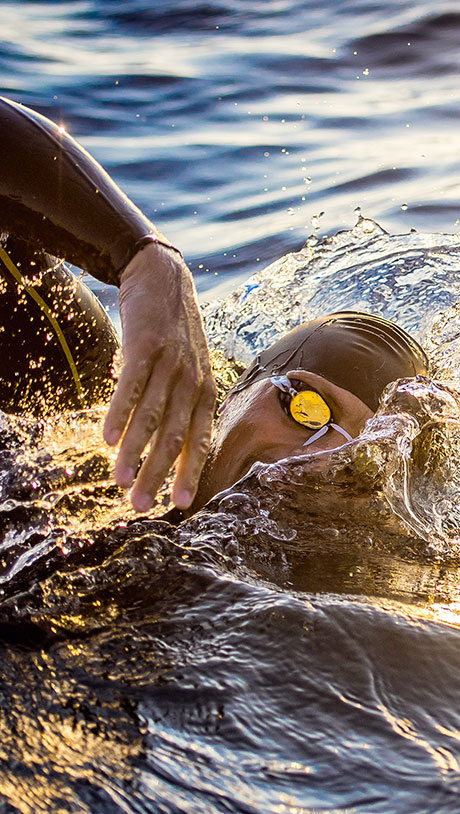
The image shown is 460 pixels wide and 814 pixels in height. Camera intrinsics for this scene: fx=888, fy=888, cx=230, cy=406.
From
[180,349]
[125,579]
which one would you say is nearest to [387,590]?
[125,579]

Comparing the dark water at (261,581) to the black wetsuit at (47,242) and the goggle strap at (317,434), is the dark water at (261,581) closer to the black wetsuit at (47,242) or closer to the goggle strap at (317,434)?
the goggle strap at (317,434)

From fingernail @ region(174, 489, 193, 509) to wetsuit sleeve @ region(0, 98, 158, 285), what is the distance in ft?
2.37

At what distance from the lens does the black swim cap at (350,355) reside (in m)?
3.46

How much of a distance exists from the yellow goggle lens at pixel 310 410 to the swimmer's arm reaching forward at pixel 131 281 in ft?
3.53

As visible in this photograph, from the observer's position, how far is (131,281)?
2.30 meters

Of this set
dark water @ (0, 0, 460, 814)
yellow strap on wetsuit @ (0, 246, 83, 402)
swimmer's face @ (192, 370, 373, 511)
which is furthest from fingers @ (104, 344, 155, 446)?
yellow strap on wetsuit @ (0, 246, 83, 402)

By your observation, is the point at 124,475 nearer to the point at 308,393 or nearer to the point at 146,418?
the point at 146,418

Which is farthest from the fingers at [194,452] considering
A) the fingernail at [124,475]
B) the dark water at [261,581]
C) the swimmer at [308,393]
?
the swimmer at [308,393]

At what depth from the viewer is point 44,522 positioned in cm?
273

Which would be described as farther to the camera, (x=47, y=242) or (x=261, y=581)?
(x=47, y=242)

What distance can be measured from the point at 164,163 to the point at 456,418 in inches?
178

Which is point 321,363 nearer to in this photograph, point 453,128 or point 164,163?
point 164,163

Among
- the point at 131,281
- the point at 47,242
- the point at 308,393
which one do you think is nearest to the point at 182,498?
the point at 131,281

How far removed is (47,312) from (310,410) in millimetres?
1052
